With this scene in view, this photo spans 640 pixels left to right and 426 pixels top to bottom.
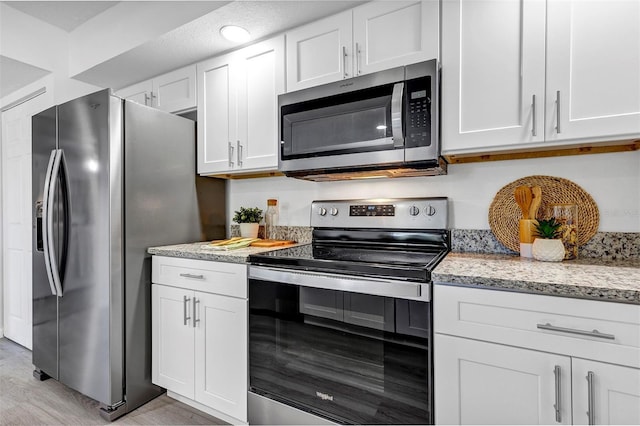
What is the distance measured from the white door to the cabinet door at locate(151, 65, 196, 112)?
0.99 m

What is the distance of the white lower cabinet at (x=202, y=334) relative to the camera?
1649mm

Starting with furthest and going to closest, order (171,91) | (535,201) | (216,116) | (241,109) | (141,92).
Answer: (141,92) < (171,91) < (216,116) < (241,109) < (535,201)

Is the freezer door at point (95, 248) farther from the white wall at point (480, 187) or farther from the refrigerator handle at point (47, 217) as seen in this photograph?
the white wall at point (480, 187)

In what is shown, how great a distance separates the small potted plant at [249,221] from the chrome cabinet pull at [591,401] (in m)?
1.87

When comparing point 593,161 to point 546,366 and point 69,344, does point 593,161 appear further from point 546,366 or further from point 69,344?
point 69,344

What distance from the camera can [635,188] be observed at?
141 centimetres

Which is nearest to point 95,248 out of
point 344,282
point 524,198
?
point 344,282

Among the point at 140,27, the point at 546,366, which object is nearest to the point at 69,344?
the point at 140,27

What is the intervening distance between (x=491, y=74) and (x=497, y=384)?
1.23 m

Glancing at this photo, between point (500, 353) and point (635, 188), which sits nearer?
point (500, 353)

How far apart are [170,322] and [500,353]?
1688mm

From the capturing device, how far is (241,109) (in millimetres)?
2104

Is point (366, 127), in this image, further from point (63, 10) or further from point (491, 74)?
point (63, 10)

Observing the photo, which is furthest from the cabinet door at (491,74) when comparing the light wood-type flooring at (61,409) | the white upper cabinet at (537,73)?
the light wood-type flooring at (61,409)
